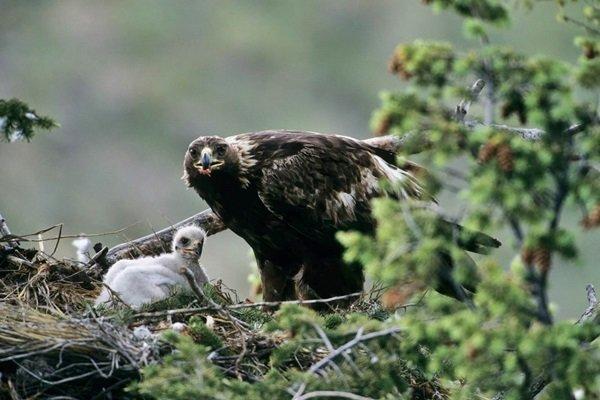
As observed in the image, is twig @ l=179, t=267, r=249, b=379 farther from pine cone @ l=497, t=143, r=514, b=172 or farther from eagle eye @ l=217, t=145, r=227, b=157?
pine cone @ l=497, t=143, r=514, b=172

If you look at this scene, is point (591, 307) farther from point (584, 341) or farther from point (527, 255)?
point (527, 255)

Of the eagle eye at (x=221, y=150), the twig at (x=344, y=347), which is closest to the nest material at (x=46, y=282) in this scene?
the eagle eye at (x=221, y=150)

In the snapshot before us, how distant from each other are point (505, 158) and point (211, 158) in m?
4.10

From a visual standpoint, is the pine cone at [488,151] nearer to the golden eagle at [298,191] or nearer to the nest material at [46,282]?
the nest material at [46,282]

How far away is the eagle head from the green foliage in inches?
50.3

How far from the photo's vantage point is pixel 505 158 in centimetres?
592

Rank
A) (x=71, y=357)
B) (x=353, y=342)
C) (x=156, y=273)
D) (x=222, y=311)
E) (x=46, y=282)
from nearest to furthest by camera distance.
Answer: (x=353, y=342), (x=71, y=357), (x=222, y=311), (x=46, y=282), (x=156, y=273)

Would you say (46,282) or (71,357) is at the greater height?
(46,282)

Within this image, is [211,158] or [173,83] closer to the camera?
[211,158]

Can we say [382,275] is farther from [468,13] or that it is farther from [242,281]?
[242,281]

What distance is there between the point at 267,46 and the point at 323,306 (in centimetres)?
7037

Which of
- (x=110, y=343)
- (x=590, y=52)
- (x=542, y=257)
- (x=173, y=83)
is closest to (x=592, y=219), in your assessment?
(x=542, y=257)

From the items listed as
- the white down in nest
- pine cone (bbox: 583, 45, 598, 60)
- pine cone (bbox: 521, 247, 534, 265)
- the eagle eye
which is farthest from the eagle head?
pine cone (bbox: 521, 247, 534, 265)

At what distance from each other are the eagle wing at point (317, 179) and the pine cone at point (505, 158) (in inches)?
149
